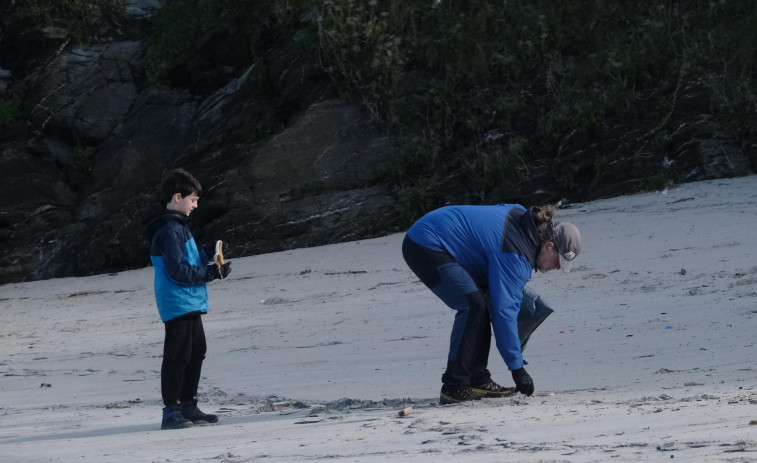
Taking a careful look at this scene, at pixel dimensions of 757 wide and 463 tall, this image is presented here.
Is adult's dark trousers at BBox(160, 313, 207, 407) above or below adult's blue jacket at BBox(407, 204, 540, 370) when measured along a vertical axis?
below

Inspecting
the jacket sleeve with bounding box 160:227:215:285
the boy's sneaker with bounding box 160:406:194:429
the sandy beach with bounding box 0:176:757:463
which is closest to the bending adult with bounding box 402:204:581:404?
the sandy beach with bounding box 0:176:757:463

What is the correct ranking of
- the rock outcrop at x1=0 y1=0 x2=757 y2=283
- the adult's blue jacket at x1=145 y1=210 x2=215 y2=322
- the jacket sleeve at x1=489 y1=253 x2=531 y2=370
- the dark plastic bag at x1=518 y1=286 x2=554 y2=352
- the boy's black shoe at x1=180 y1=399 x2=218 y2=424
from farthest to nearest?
the rock outcrop at x1=0 y1=0 x2=757 y2=283
the dark plastic bag at x1=518 y1=286 x2=554 y2=352
the boy's black shoe at x1=180 y1=399 x2=218 y2=424
the adult's blue jacket at x1=145 y1=210 x2=215 y2=322
the jacket sleeve at x1=489 y1=253 x2=531 y2=370

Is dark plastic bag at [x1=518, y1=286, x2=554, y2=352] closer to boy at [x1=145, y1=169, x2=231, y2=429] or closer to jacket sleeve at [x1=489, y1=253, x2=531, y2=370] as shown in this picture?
jacket sleeve at [x1=489, y1=253, x2=531, y2=370]

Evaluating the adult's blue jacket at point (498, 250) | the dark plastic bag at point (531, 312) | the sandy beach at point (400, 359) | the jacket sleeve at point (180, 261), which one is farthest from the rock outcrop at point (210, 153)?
the jacket sleeve at point (180, 261)

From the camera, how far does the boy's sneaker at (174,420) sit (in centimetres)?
530

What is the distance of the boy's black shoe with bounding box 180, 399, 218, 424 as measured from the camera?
543 cm

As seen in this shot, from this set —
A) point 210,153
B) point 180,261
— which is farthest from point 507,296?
point 210,153

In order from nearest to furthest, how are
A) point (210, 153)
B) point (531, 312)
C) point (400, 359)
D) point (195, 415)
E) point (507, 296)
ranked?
1. point (507, 296)
2. point (195, 415)
3. point (531, 312)
4. point (400, 359)
5. point (210, 153)

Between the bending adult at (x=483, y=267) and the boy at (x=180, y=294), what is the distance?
40.8 inches

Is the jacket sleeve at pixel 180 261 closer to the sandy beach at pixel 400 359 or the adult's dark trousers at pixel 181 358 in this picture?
the adult's dark trousers at pixel 181 358

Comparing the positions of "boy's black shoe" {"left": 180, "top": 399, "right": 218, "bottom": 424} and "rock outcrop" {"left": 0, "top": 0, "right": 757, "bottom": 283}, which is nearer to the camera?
"boy's black shoe" {"left": 180, "top": 399, "right": 218, "bottom": 424}

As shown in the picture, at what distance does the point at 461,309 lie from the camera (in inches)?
213

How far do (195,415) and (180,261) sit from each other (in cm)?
76

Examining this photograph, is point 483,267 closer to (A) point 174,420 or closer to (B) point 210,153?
(A) point 174,420
